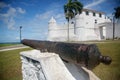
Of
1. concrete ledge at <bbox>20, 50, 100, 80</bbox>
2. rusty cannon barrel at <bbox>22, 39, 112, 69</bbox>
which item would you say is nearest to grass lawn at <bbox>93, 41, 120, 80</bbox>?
concrete ledge at <bbox>20, 50, 100, 80</bbox>

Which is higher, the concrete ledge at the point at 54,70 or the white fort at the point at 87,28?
the white fort at the point at 87,28

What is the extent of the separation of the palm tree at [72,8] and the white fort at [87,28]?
50 millimetres

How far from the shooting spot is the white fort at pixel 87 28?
1.36 m

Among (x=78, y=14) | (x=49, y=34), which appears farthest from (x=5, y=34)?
(x=78, y=14)

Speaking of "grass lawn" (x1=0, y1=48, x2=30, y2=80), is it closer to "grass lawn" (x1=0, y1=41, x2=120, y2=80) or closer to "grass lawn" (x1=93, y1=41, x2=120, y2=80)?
"grass lawn" (x1=0, y1=41, x2=120, y2=80)

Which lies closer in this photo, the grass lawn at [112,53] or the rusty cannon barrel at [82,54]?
the rusty cannon barrel at [82,54]

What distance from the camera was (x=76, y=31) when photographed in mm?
1753

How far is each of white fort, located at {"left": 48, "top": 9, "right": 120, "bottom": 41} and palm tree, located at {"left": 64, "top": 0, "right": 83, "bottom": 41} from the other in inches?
2.0

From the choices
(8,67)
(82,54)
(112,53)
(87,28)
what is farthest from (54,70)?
(8,67)

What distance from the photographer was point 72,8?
148 centimetres

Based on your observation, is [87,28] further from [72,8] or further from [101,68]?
[101,68]

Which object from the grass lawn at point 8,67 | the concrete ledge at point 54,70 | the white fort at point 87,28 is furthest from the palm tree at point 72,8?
the grass lawn at point 8,67

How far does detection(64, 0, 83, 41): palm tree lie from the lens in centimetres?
144

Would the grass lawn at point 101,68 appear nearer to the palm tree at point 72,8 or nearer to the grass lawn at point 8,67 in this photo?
the grass lawn at point 8,67
